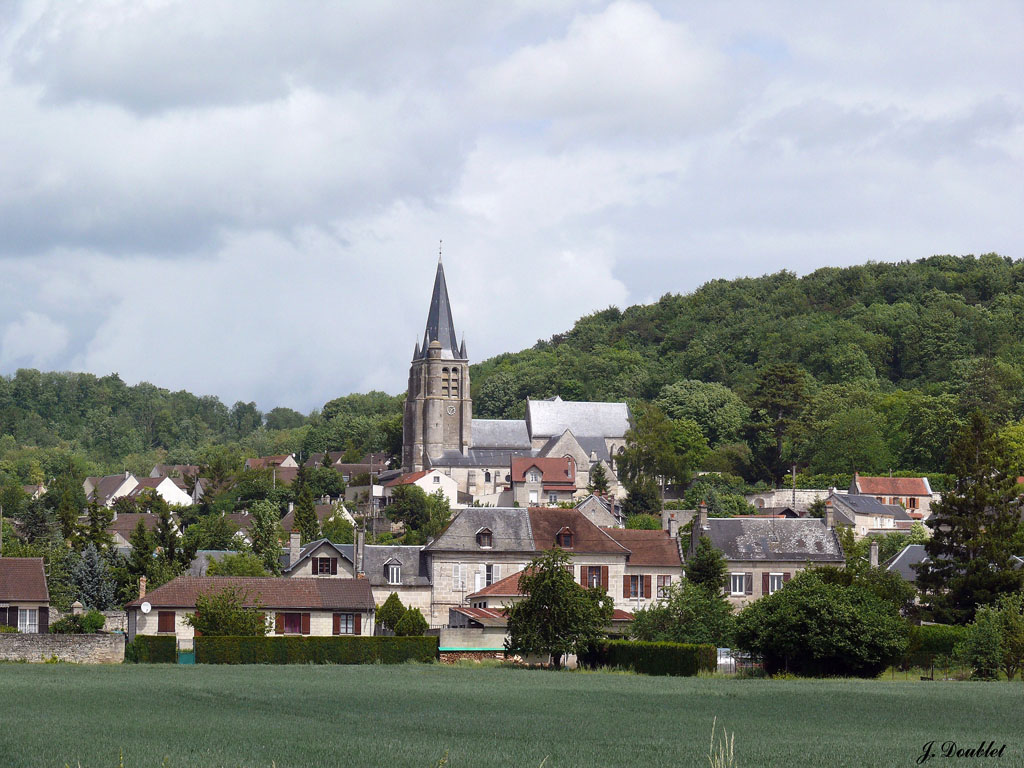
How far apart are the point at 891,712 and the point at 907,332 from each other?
126m

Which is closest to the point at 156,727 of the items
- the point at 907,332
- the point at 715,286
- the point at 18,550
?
the point at 18,550

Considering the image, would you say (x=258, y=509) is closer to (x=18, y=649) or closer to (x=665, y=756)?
(x=18, y=649)

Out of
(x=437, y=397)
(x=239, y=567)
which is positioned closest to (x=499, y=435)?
(x=437, y=397)

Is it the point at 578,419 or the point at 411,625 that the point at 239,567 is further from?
the point at 578,419

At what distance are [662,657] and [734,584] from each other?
23304mm

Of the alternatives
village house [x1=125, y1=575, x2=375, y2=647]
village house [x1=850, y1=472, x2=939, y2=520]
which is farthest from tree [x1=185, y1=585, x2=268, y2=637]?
village house [x1=850, y1=472, x2=939, y2=520]

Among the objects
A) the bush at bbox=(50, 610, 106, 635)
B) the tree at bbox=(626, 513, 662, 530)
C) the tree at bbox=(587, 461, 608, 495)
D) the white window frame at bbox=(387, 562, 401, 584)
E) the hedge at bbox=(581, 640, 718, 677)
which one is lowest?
the hedge at bbox=(581, 640, 718, 677)

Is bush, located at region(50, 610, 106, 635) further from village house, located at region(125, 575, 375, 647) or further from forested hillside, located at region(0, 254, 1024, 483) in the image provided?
forested hillside, located at region(0, 254, 1024, 483)

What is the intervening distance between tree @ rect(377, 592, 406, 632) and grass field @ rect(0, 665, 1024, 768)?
16461 mm

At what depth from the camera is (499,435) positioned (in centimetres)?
12675

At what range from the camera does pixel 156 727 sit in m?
26.0

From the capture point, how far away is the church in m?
122

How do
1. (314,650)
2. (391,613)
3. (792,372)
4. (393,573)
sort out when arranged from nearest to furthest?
(314,650) < (391,613) < (393,573) < (792,372)

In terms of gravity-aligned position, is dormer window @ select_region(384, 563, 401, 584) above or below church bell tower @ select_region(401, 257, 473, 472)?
below
